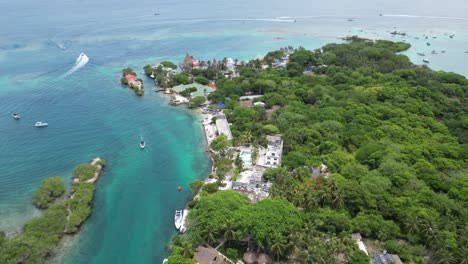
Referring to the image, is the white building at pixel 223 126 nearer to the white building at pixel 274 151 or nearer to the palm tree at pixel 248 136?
the palm tree at pixel 248 136

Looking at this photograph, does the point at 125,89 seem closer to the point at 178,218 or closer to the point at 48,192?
the point at 48,192

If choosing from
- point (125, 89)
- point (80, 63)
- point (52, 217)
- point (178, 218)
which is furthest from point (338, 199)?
point (80, 63)

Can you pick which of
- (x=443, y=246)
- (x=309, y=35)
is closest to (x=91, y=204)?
(x=443, y=246)

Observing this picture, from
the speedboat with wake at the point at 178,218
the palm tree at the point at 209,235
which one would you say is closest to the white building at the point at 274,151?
the speedboat with wake at the point at 178,218

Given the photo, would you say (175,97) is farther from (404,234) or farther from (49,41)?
(49,41)

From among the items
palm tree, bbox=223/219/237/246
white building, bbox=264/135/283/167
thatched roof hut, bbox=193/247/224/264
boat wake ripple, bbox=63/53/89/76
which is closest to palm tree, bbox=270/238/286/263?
palm tree, bbox=223/219/237/246

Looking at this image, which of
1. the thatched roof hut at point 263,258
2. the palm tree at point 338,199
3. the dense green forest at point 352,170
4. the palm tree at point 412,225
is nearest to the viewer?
the thatched roof hut at point 263,258

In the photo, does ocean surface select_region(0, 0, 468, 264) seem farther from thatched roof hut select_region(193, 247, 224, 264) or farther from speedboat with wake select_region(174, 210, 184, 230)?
thatched roof hut select_region(193, 247, 224, 264)
